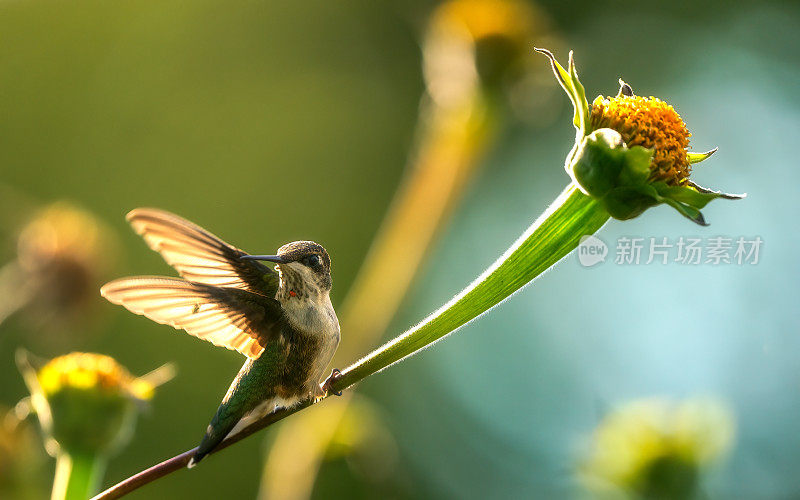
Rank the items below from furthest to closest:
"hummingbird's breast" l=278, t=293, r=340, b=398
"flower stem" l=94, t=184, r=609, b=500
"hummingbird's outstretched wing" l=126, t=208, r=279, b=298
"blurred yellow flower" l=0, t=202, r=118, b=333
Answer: "blurred yellow flower" l=0, t=202, r=118, b=333
"hummingbird's breast" l=278, t=293, r=340, b=398
"hummingbird's outstretched wing" l=126, t=208, r=279, b=298
"flower stem" l=94, t=184, r=609, b=500

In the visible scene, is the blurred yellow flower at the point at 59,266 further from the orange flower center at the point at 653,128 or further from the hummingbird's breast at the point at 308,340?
the orange flower center at the point at 653,128

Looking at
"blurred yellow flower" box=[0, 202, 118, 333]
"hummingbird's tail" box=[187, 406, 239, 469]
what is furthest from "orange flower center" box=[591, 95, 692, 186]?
"blurred yellow flower" box=[0, 202, 118, 333]

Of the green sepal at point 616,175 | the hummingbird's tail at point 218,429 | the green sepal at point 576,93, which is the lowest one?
the hummingbird's tail at point 218,429

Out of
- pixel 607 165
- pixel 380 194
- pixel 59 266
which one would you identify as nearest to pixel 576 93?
pixel 607 165

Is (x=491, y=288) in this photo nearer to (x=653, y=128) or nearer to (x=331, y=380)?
(x=331, y=380)

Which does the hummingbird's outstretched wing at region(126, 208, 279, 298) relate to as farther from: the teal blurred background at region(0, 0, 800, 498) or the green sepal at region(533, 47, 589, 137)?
the teal blurred background at region(0, 0, 800, 498)

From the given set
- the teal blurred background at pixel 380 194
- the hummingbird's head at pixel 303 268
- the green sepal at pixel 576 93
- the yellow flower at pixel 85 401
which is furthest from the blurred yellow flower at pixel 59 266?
the teal blurred background at pixel 380 194
